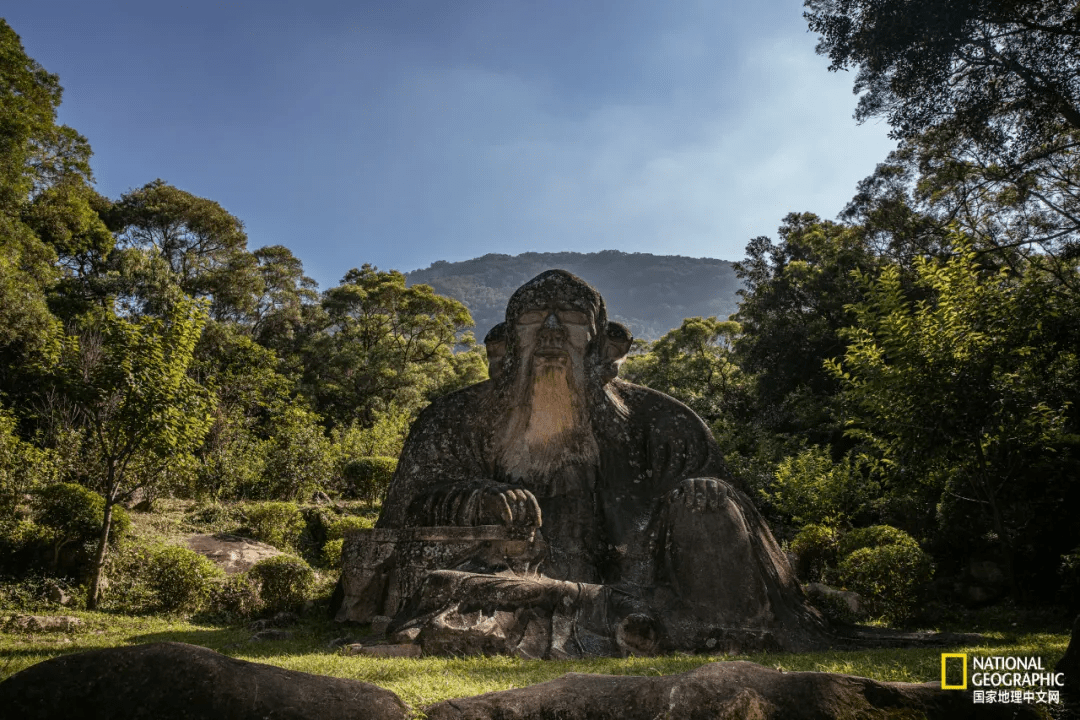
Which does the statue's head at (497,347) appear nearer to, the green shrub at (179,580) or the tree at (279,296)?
the green shrub at (179,580)

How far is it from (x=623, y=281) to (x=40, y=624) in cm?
13460

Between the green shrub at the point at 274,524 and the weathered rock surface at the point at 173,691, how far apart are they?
11.4 meters

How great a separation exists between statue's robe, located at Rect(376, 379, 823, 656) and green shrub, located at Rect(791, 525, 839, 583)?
4.40 meters

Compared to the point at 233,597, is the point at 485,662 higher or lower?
higher

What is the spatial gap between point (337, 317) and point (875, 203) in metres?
20.7

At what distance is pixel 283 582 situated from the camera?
9.09 metres

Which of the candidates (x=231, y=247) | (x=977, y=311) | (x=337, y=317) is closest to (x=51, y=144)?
(x=231, y=247)

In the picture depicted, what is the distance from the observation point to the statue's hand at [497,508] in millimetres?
5645

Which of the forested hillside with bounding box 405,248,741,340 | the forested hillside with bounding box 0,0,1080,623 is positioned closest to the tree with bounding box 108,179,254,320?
the forested hillside with bounding box 0,0,1080,623

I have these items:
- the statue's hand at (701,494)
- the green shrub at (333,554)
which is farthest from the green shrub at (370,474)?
the statue's hand at (701,494)

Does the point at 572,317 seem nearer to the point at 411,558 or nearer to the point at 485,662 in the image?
the point at 411,558

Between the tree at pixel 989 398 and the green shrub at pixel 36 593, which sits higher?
the tree at pixel 989 398

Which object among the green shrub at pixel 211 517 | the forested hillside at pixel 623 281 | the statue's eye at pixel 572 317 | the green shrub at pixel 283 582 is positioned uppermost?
the forested hillside at pixel 623 281

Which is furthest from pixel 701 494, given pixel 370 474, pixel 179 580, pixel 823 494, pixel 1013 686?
pixel 370 474
